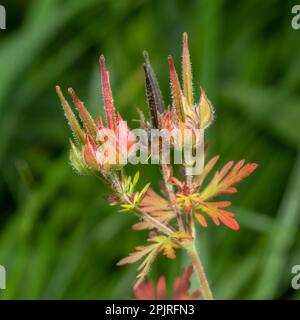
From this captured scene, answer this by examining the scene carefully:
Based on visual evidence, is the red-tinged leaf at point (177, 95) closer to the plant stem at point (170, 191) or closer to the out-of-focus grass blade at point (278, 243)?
the plant stem at point (170, 191)

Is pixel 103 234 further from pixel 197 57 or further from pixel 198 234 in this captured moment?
pixel 197 57

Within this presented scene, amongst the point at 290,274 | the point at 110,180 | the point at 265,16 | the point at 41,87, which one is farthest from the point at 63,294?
the point at 265,16

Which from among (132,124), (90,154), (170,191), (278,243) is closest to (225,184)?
(170,191)

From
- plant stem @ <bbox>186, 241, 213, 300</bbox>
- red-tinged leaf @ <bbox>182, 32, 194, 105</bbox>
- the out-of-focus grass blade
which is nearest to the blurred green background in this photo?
the out-of-focus grass blade

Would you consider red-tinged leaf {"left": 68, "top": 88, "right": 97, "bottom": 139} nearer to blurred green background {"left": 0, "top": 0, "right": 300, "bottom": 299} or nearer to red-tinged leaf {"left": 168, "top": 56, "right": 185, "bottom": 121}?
red-tinged leaf {"left": 168, "top": 56, "right": 185, "bottom": 121}

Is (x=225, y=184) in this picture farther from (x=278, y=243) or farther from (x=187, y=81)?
(x=278, y=243)
